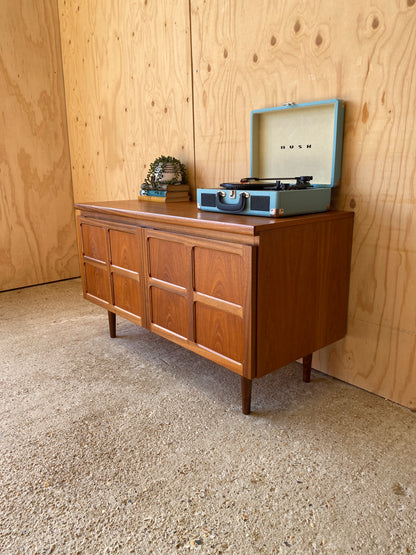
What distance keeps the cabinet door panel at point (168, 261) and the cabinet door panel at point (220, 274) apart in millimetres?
77

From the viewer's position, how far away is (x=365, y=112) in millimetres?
1610

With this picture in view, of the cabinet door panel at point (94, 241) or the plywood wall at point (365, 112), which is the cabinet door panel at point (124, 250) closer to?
the cabinet door panel at point (94, 241)

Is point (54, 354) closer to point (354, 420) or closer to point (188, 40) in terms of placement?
point (354, 420)

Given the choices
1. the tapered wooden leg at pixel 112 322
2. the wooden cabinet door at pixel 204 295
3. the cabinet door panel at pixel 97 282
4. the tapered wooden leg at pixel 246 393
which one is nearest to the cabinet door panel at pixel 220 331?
the wooden cabinet door at pixel 204 295

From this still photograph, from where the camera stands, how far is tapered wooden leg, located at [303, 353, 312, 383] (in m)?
1.84

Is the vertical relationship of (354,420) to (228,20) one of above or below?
below

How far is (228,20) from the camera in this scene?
6.61 feet

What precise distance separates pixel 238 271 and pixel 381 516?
0.82 m

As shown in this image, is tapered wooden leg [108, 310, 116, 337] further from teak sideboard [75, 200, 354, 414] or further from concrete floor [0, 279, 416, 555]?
teak sideboard [75, 200, 354, 414]

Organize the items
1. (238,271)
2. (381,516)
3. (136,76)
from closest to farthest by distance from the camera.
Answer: (381,516)
(238,271)
(136,76)

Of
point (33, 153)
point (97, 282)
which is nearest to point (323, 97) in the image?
point (97, 282)

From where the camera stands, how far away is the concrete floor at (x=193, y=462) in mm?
1125

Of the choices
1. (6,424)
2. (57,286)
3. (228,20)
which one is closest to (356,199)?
(228,20)

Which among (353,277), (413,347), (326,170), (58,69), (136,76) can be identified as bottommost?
(413,347)
